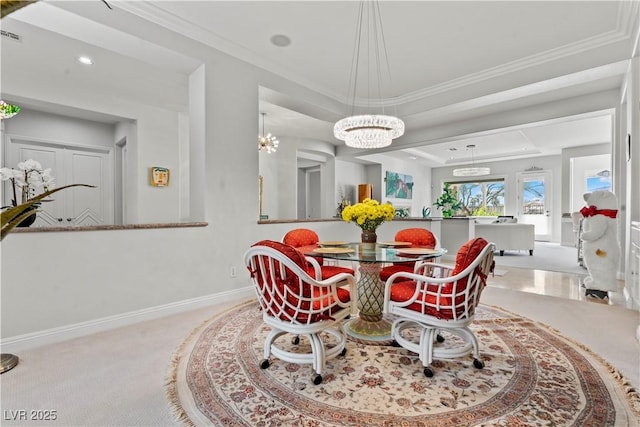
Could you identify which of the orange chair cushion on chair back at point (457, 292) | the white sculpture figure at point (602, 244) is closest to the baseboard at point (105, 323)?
the orange chair cushion on chair back at point (457, 292)

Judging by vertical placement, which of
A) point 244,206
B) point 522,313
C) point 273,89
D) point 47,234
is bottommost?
point 522,313

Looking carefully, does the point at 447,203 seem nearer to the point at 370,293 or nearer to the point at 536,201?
the point at 536,201

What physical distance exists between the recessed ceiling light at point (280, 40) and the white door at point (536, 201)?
9.39 metres

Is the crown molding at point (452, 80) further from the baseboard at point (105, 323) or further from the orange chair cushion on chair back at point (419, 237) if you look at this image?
the baseboard at point (105, 323)

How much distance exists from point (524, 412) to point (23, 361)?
122 inches

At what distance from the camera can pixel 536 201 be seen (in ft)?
31.4

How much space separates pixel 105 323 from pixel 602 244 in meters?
5.33

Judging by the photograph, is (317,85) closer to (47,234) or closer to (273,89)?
(273,89)

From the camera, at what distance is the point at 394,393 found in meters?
1.67

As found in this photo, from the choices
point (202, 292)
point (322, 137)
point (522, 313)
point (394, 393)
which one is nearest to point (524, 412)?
point (394, 393)

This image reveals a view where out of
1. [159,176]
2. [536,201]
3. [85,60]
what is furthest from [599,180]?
[85,60]

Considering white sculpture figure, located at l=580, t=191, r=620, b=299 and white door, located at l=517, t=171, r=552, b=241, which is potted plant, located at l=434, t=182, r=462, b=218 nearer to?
white door, located at l=517, t=171, r=552, b=241

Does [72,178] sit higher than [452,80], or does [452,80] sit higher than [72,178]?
[452,80]

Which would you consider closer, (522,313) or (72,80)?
(522,313)
